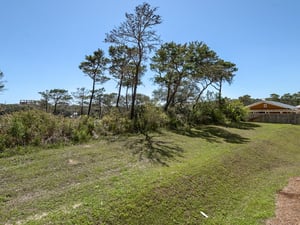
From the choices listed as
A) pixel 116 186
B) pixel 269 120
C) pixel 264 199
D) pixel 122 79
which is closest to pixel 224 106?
pixel 269 120

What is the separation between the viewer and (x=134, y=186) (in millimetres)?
3486

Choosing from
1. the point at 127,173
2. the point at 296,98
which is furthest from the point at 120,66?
the point at 296,98

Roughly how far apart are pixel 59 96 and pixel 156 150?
21.5m

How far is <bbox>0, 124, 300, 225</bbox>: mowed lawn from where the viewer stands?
9.00ft

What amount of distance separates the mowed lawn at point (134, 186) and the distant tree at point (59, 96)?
20.3 m

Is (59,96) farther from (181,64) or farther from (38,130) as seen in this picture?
(38,130)

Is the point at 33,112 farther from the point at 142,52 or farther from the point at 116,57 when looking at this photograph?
the point at 116,57

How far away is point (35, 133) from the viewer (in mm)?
5570

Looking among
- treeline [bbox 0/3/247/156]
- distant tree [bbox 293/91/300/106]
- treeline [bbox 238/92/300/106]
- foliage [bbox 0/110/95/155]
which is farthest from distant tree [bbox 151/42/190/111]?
distant tree [bbox 293/91/300/106]

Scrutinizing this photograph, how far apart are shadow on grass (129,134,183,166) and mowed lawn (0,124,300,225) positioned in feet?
0.09

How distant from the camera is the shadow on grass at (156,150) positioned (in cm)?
521

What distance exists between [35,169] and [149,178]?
2179 mm

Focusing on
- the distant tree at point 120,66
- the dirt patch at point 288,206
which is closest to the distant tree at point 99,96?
the distant tree at point 120,66

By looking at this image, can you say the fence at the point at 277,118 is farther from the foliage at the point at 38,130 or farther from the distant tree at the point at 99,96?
the foliage at the point at 38,130
